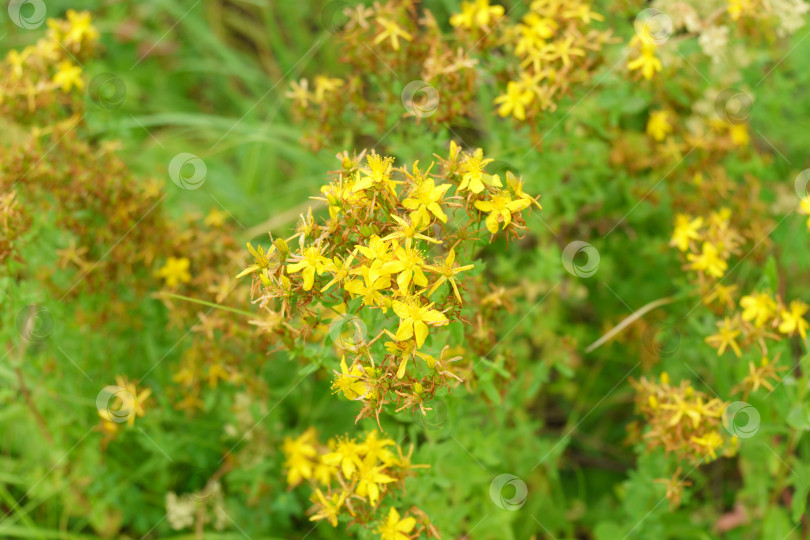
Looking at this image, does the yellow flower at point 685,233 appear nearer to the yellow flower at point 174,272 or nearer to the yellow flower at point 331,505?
the yellow flower at point 331,505

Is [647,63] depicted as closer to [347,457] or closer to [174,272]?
[347,457]

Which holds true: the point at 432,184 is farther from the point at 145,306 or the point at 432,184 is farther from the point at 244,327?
the point at 145,306

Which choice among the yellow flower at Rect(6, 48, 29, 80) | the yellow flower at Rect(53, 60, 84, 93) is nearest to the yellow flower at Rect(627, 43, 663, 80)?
the yellow flower at Rect(53, 60, 84, 93)

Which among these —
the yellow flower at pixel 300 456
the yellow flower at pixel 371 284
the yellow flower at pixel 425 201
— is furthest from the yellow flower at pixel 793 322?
the yellow flower at pixel 300 456

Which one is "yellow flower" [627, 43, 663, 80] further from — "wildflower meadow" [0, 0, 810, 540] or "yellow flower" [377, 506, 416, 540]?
"yellow flower" [377, 506, 416, 540]

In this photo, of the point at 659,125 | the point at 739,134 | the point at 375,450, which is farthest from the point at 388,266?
the point at 739,134

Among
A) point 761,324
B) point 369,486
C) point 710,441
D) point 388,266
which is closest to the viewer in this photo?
point 388,266

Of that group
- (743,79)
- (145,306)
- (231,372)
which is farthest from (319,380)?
(743,79)
